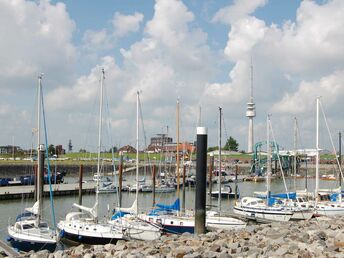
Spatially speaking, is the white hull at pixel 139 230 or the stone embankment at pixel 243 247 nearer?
the stone embankment at pixel 243 247

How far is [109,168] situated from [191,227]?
103039mm

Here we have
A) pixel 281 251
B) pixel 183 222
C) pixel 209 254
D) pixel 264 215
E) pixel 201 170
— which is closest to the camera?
pixel 281 251

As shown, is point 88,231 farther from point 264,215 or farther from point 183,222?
point 264,215

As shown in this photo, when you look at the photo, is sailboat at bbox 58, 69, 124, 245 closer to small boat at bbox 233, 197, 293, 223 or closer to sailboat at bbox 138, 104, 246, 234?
sailboat at bbox 138, 104, 246, 234

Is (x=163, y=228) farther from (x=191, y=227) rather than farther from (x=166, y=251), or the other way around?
(x=166, y=251)

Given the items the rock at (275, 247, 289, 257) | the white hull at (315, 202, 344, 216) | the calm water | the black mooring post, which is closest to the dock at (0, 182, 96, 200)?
the calm water

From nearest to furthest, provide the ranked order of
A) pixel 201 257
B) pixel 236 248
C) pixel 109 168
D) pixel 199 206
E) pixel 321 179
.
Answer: pixel 201 257, pixel 236 248, pixel 199 206, pixel 321 179, pixel 109 168

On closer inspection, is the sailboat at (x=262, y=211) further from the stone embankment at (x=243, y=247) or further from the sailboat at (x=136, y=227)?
the stone embankment at (x=243, y=247)

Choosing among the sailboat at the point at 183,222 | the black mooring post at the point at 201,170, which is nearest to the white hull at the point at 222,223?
the sailboat at the point at 183,222

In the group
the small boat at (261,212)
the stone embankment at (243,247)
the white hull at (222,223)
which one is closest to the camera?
the stone embankment at (243,247)

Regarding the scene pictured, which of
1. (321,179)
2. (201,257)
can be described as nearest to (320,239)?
(201,257)

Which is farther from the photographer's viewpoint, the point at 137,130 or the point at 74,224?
the point at 137,130

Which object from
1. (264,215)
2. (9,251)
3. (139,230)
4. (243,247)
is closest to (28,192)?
(264,215)

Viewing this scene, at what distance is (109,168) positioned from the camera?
13425 centimetres
